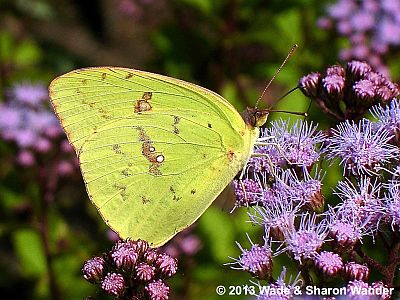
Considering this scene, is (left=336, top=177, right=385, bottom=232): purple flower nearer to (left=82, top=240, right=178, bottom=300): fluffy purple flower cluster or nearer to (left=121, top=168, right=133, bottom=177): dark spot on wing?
(left=82, top=240, right=178, bottom=300): fluffy purple flower cluster

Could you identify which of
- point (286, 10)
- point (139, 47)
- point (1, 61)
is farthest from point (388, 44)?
point (139, 47)

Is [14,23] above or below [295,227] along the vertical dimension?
above

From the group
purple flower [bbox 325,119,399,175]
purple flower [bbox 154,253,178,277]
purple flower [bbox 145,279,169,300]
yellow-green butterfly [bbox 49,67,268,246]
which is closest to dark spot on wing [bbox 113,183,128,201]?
yellow-green butterfly [bbox 49,67,268,246]

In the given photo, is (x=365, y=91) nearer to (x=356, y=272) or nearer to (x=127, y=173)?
(x=356, y=272)

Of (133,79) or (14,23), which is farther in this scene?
(14,23)

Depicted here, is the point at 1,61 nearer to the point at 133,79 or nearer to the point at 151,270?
the point at 133,79

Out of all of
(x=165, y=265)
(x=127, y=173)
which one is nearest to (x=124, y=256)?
(x=165, y=265)
